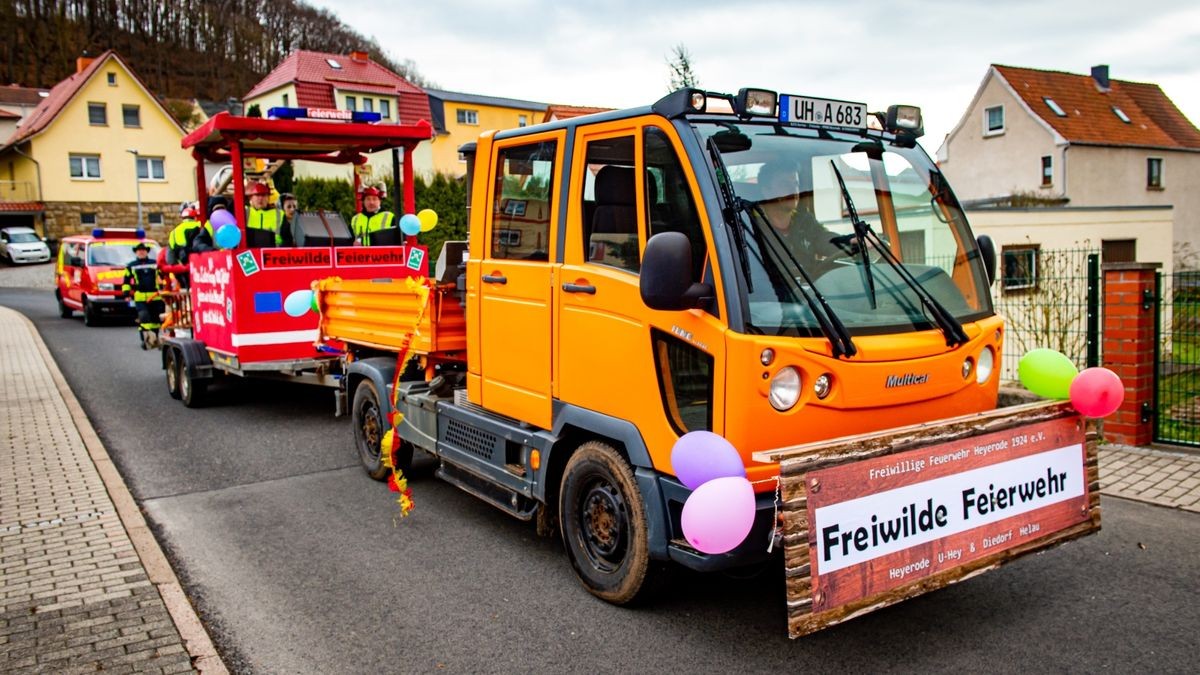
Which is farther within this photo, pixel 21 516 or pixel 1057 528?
pixel 21 516

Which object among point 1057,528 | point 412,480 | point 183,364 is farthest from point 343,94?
point 1057,528

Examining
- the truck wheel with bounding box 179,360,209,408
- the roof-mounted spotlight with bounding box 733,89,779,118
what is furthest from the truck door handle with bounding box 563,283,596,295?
the truck wheel with bounding box 179,360,209,408

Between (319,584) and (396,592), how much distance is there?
45 centimetres

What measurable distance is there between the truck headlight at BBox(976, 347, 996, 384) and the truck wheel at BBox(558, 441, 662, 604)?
68.2 inches

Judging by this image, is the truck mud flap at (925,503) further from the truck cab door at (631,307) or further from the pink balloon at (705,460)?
the truck cab door at (631,307)

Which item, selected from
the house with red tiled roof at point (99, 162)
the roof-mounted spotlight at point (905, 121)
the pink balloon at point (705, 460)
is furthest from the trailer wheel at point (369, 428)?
the house with red tiled roof at point (99, 162)

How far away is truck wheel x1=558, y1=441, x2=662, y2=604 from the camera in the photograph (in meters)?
4.19

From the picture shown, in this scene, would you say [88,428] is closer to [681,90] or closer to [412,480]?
[412,480]

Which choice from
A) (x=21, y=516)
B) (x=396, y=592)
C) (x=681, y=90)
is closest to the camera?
(x=681, y=90)

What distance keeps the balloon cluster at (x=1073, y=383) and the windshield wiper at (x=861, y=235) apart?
1.05 metres

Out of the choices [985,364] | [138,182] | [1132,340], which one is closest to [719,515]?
[985,364]

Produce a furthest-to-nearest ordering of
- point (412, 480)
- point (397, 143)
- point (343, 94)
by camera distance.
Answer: point (343, 94), point (397, 143), point (412, 480)

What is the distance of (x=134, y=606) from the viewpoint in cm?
444

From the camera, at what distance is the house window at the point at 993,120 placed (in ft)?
132
